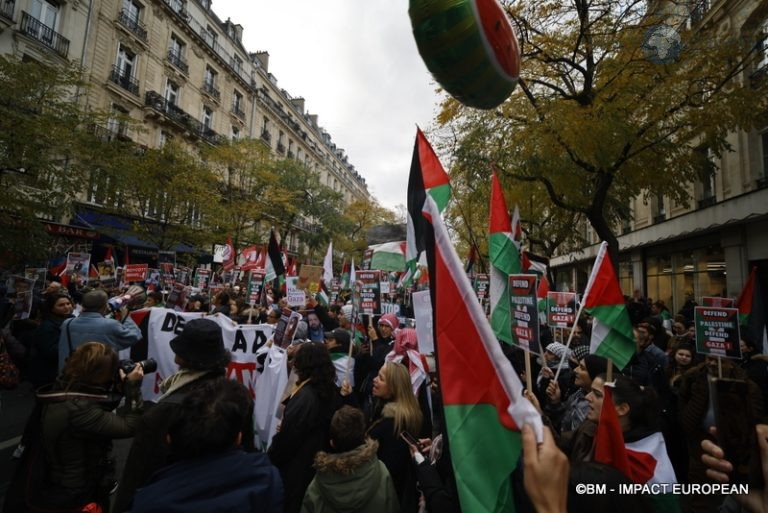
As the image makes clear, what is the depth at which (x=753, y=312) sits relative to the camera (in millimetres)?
6082

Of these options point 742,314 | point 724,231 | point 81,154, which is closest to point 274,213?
point 81,154

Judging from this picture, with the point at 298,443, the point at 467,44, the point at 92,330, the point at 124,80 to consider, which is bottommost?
the point at 298,443

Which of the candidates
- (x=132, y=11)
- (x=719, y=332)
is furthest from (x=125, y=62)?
(x=719, y=332)

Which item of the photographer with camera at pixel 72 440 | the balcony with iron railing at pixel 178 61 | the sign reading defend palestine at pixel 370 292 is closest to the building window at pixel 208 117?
the balcony with iron railing at pixel 178 61

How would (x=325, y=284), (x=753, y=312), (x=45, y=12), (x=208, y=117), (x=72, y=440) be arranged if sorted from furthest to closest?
1. (x=208, y=117)
2. (x=45, y=12)
3. (x=325, y=284)
4. (x=753, y=312)
5. (x=72, y=440)

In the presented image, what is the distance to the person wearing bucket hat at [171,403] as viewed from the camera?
83.1 inches

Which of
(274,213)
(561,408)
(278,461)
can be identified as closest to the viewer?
(278,461)

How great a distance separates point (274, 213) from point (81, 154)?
49.5 ft

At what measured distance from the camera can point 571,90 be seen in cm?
1007

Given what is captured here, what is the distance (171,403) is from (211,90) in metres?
31.9

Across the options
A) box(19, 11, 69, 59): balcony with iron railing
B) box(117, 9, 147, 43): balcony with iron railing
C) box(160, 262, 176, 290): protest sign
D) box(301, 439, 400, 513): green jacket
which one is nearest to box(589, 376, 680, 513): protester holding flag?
box(301, 439, 400, 513): green jacket

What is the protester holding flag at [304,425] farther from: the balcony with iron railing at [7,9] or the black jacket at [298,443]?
the balcony with iron railing at [7,9]

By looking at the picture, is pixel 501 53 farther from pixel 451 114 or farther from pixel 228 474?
pixel 451 114

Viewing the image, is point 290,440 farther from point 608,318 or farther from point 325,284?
point 325,284
